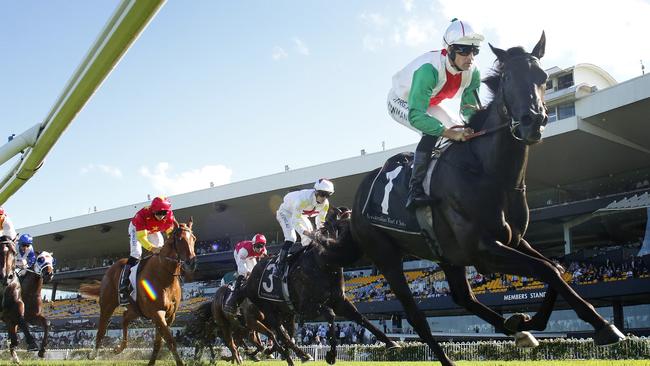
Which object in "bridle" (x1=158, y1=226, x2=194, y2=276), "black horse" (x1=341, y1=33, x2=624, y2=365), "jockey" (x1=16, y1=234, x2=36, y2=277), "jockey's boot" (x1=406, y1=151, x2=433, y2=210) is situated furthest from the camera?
"jockey" (x1=16, y1=234, x2=36, y2=277)

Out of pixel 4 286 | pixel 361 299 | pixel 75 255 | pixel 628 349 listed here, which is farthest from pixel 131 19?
pixel 75 255

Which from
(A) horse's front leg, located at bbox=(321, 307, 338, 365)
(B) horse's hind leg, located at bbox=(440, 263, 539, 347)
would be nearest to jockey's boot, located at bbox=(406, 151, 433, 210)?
(B) horse's hind leg, located at bbox=(440, 263, 539, 347)

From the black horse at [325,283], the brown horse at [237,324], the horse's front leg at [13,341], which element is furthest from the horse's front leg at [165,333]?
the horse's front leg at [13,341]

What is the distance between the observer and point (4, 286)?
32.1 feet

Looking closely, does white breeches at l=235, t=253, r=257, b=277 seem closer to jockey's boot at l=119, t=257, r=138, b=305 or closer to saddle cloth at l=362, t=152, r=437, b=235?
jockey's boot at l=119, t=257, r=138, b=305

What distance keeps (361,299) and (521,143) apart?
2254 cm

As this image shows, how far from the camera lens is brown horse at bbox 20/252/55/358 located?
10.5 meters

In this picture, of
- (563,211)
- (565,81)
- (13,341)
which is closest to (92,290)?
(13,341)

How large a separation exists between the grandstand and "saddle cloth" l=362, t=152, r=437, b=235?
15.9 m

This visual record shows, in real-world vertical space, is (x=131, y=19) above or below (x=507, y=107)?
below

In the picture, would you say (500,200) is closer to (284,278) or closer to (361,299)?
(284,278)

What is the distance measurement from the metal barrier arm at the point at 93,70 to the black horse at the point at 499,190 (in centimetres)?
293

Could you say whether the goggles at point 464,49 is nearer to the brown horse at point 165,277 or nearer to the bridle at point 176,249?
the brown horse at point 165,277

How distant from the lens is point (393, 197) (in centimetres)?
539
